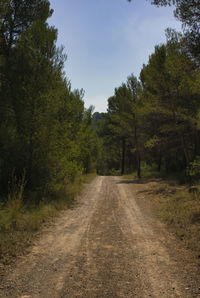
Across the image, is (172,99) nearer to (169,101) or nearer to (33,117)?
(169,101)

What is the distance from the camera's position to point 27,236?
555 centimetres

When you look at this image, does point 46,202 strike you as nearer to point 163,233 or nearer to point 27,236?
point 27,236

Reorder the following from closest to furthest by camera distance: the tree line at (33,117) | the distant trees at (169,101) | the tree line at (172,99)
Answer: the tree line at (172,99) → the distant trees at (169,101) → the tree line at (33,117)

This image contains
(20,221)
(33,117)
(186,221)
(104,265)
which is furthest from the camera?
(33,117)

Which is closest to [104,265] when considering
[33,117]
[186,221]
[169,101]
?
[186,221]

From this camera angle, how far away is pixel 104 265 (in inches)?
157

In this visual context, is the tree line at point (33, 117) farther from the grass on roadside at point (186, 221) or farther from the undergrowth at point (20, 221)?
the grass on roadside at point (186, 221)

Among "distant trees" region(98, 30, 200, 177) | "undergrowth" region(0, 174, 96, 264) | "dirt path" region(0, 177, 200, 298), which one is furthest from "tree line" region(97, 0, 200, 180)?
"undergrowth" region(0, 174, 96, 264)

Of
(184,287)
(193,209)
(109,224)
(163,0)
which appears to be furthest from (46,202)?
(163,0)

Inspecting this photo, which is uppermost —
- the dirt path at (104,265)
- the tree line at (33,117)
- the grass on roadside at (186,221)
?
the tree line at (33,117)

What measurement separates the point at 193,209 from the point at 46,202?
593 cm

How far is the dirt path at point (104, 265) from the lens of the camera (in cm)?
317

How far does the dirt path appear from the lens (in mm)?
3170

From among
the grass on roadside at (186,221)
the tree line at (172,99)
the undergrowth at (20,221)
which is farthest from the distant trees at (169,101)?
the undergrowth at (20,221)
